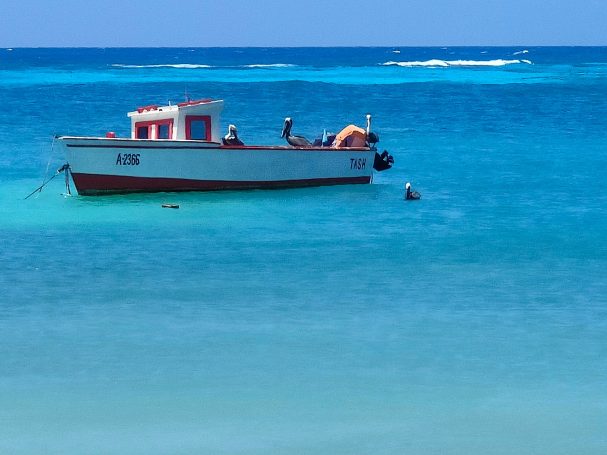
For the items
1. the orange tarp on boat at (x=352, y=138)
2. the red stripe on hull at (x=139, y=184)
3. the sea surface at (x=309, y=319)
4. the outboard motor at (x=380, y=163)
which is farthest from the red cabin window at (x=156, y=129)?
the outboard motor at (x=380, y=163)

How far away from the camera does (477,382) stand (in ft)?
40.3

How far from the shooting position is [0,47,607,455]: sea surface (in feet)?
36.0

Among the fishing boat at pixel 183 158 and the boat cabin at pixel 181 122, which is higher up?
the boat cabin at pixel 181 122

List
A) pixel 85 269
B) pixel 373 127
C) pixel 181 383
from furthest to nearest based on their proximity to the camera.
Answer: pixel 373 127 < pixel 85 269 < pixel 181 383

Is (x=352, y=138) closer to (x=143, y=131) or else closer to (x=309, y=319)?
(x=143, y=131)

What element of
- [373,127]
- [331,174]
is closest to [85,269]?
[331,174]

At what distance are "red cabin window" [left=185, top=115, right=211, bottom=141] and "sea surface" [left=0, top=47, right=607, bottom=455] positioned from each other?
1229 mm

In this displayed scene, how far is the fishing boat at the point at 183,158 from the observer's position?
24719mm

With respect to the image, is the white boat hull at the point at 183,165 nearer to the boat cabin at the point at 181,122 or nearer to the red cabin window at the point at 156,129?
the boat cabin at the point at 181,122

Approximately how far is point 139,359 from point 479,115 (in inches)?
1795

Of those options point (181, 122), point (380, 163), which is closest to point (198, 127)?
point (181, 122)

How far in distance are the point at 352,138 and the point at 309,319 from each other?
13623 mm

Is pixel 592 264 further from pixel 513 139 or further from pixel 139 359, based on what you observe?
pixel 513 139

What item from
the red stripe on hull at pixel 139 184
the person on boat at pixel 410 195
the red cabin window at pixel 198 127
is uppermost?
the red cabin window at pixel 198 127
